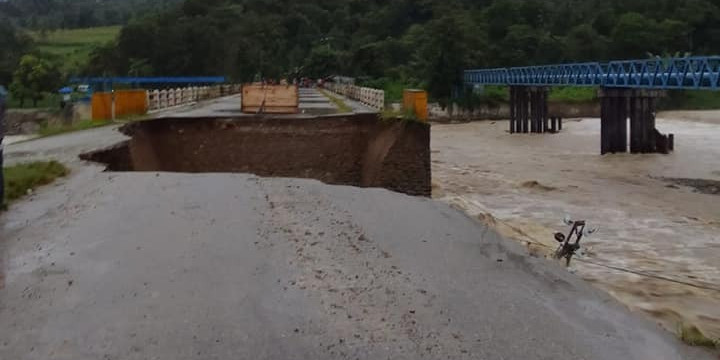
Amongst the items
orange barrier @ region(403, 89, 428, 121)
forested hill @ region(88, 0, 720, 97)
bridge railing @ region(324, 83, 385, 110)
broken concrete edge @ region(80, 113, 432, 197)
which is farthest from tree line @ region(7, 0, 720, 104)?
orange barrier @ region(403, 89, 428, 121)

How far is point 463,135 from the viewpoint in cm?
5888

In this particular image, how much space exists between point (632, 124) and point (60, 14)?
14990 centimetres

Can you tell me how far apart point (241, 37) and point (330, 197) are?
8431cm

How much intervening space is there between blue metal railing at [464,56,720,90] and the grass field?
185 feet

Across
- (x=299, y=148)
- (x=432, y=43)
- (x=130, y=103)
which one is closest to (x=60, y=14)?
(x=432, y=43)

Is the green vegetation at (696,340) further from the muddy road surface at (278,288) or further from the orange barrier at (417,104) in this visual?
the orange barrier at (417,104)

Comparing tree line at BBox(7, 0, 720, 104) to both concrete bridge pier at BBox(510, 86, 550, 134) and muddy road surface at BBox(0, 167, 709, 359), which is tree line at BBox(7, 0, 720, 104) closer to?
concrete bridge pier at BBox(510, 86, 550, 134)

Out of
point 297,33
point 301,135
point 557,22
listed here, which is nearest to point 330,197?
point 301,135

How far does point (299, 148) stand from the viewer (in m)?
18.5

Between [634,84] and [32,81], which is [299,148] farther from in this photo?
[32,81]

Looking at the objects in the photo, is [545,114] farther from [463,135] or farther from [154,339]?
[154,339]

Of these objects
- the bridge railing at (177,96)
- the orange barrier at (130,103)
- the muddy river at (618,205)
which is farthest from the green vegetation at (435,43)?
the orange barrier at (130,103)

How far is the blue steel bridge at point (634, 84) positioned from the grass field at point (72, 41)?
61.7m

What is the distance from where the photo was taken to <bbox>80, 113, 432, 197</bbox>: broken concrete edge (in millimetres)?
17531
